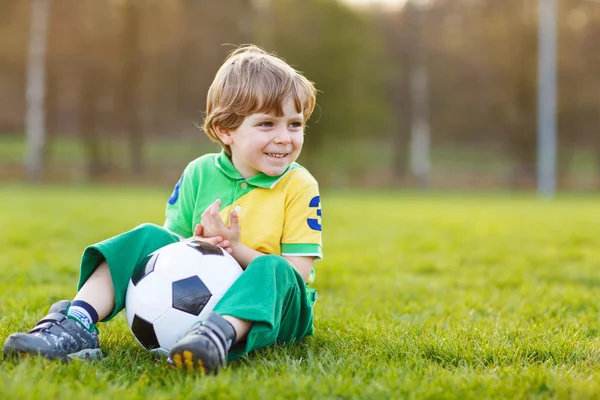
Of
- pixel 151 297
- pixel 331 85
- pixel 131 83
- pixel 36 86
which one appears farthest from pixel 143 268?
pixel 131 83

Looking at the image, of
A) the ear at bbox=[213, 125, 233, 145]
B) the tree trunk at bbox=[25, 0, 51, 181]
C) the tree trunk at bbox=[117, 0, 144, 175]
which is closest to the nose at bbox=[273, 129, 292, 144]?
the ear at bbox=[213, 125, 233, 145]

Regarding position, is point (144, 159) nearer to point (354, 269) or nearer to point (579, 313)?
point (354, 269)

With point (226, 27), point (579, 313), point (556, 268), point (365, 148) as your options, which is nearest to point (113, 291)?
point (579, 313)

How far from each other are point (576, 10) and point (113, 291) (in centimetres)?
3025

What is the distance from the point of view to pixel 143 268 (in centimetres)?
270

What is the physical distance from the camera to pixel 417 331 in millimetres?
3189

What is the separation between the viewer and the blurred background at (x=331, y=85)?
1021 inches

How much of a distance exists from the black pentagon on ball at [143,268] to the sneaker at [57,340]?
254mm

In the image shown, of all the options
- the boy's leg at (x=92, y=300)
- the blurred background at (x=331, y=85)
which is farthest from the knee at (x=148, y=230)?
the blurred background at (x=331, y=85)

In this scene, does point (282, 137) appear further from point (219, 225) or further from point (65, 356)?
point (65, 356)

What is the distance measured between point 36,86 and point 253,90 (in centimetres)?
2400

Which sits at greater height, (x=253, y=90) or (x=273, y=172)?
(x=253, y=90)

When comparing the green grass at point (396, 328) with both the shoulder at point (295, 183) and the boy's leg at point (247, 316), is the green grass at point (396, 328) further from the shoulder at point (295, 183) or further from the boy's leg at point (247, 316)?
the shoulder at point (295, 183)

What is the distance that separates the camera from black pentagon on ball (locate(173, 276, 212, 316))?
8.39 ft
